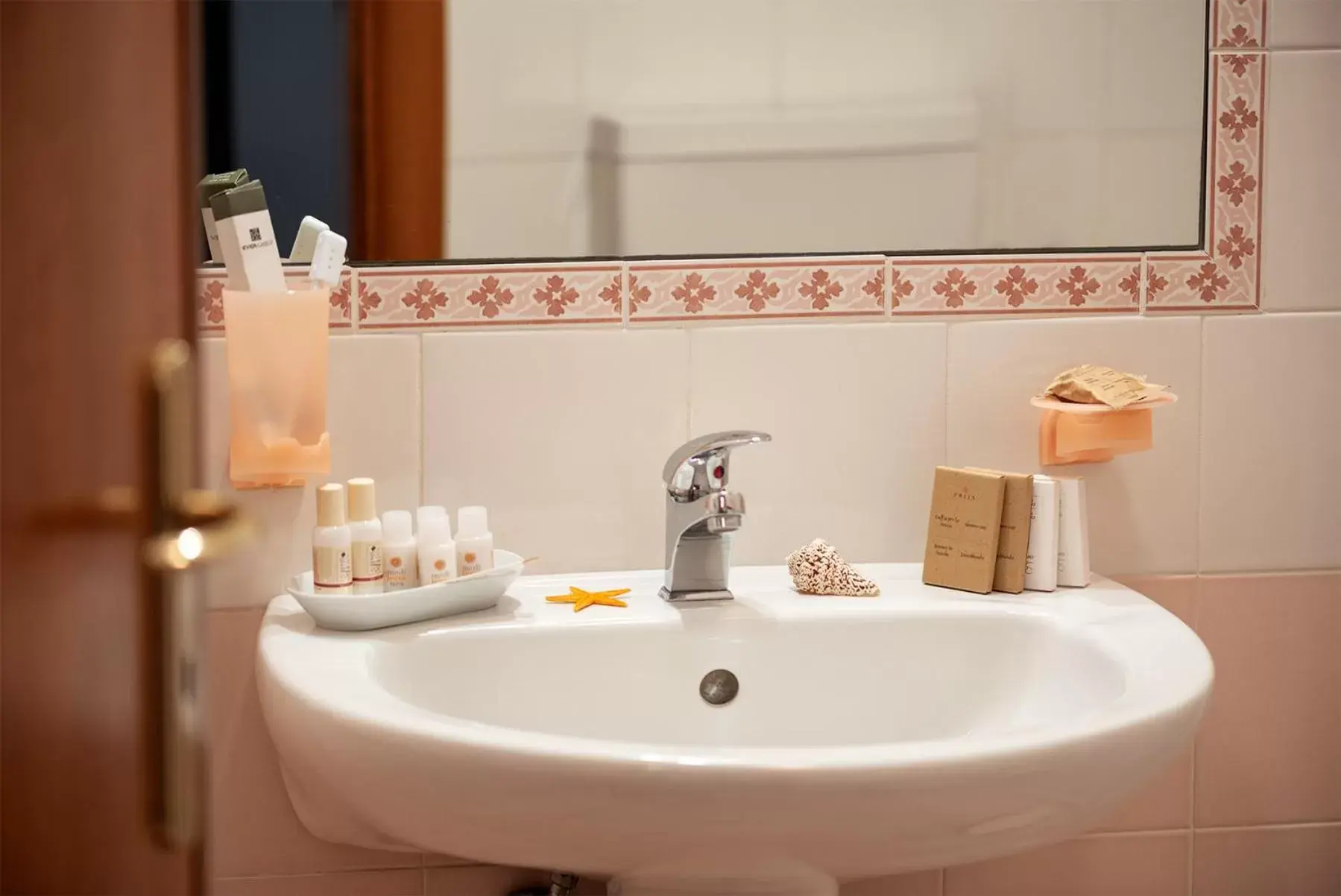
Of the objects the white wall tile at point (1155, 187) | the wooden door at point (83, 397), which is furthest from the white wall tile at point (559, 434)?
the wooden door at point (83, 397)

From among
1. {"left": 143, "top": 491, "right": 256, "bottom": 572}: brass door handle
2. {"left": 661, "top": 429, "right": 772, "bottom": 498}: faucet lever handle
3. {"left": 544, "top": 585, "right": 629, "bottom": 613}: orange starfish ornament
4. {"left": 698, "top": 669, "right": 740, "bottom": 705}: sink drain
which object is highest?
{"left": 143, "top": 491, "right": 256, "bottom": 572}: brass door handle

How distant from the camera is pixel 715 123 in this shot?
1.32m

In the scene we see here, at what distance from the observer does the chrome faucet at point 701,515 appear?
1197 millimetres

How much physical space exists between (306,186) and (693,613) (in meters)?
0.57

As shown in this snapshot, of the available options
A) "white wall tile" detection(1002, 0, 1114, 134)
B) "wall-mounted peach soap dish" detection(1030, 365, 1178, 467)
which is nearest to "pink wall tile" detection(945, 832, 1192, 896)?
"wall-mounted peach soap dish" detection(1030, 365, 1178, 467)

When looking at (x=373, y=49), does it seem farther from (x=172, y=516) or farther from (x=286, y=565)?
(x=172, y=516)

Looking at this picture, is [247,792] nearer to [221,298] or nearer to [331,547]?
[331,547]

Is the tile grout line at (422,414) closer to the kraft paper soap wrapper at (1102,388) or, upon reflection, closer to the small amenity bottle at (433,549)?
the small amenity bottle at (433,549)

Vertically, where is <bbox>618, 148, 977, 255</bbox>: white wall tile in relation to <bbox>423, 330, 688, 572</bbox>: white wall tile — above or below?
above

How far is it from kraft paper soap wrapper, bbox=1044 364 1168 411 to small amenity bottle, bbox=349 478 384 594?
2.25ft

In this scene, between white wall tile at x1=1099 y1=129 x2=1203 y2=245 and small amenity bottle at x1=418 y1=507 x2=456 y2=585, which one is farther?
white wall tile at x1=1099 y1=129 x2=1203 y2=245

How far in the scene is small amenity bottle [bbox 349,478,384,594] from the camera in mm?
1151

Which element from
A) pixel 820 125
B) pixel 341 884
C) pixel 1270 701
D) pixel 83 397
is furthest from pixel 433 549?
pixel 1270 701

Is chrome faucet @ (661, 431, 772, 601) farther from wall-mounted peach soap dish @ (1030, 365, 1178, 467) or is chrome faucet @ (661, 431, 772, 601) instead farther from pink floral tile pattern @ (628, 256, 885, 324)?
wall-mounted peach soap dish @ (1030, 365, 1178, 467)
